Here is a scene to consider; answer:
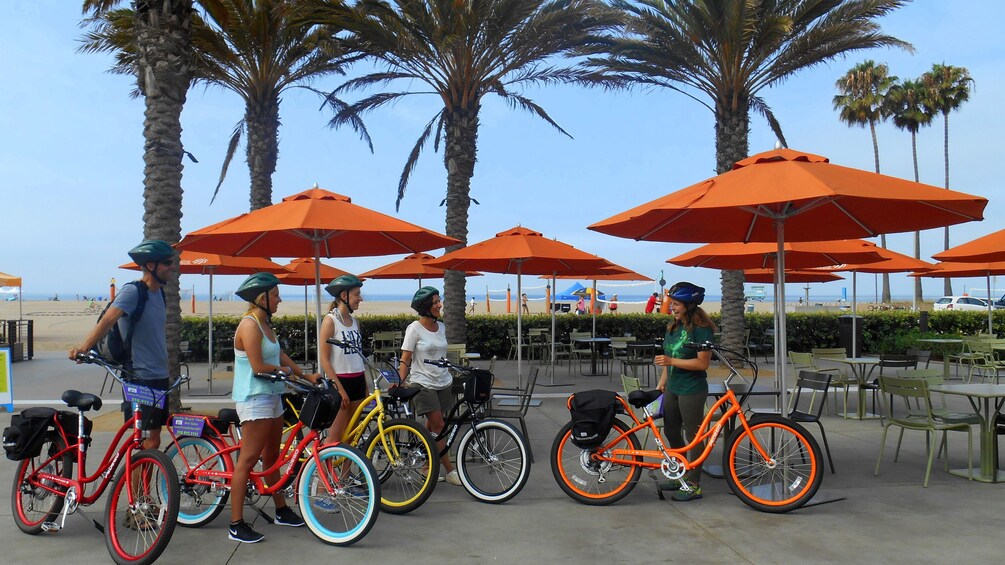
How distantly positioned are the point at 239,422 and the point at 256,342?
0.73 m

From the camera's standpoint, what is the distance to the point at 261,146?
1698cm

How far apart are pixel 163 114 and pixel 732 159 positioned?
10924mm

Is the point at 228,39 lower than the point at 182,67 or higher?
higher

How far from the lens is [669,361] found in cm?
560

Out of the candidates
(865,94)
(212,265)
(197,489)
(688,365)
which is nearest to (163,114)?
(212,265)

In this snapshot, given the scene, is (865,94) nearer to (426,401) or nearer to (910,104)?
(910,104)

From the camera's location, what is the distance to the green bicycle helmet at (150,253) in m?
4.79

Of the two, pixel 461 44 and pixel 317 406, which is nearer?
pixel 317 406

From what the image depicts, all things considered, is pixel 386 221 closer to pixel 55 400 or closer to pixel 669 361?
pixel 669 361

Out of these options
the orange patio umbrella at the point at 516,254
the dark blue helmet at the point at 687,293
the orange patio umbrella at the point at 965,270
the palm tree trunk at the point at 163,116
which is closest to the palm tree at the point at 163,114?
the palm tree trunk at the point at 163,116

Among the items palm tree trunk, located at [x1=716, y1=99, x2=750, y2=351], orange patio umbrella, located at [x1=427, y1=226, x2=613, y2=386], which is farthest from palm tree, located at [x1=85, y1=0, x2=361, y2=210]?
palm tree trunk, located at [x1=716, y1=99, x2=750, y2=351]

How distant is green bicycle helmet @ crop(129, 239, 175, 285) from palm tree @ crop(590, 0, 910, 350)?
39.8ft

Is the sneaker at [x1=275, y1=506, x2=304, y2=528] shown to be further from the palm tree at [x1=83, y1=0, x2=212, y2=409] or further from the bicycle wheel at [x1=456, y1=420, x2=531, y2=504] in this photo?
the palm tree at [x1=83, y1=0, x2=212, y2=409]

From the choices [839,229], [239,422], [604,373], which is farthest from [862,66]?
[239,422]
